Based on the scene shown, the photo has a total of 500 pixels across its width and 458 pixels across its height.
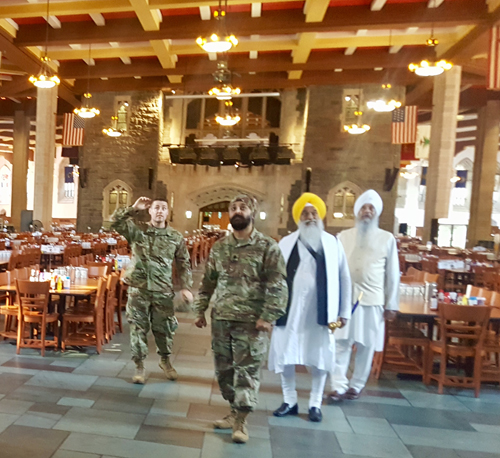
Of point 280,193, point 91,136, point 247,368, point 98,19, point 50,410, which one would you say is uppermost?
point 98,19

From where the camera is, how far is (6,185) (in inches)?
1401

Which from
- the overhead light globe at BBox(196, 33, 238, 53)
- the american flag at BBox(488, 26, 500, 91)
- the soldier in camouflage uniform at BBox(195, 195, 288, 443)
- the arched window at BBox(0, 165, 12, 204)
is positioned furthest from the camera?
the arched window at BBox(0, 165, 12, 204)

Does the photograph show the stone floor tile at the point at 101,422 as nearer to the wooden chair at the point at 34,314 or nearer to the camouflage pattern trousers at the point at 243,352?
the camouflage pattern trousers at the point at 243,352

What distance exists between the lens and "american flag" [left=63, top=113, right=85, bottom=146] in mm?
16188

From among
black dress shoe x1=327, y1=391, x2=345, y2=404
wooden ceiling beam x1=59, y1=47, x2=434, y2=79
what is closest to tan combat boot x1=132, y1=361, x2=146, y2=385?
black dress shoe x1=327, y1=391, x2=345, y2=404

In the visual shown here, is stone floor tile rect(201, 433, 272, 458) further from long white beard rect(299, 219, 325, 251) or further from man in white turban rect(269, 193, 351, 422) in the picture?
long white beard rect(299, 219, 325, 251)

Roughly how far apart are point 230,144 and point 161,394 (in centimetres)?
1686

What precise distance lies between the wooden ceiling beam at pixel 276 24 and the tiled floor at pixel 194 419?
1012 cm

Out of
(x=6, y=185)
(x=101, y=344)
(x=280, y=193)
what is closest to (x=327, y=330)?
(x=101, y=344)

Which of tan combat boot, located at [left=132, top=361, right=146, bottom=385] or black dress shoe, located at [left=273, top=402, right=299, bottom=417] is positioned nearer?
black dress shoe, located at [left=273, top=402, right=299, bottom=417]

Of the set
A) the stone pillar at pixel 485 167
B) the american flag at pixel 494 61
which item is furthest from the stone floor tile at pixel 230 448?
the stone pillar at pixel 485 167

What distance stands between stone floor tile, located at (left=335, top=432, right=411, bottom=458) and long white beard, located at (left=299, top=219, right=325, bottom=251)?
4.54 feet

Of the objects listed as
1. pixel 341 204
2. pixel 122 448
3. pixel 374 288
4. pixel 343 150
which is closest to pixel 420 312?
pixel 374 288

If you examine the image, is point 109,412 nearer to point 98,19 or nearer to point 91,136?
point 98,19
